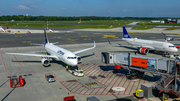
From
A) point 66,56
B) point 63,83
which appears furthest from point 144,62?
point 66,56

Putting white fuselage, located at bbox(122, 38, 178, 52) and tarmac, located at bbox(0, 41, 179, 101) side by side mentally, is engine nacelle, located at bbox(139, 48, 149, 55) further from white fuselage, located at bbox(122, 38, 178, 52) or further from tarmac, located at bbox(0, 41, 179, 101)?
tarmac, located at bbox(0, 41, 179, 101)

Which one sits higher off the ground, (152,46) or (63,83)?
(152,46)

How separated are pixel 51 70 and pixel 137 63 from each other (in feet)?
67.7

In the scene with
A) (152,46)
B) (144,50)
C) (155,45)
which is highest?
(155,45)

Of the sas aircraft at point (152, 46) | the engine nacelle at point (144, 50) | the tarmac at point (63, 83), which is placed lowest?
the tarmac at point (63, 83)

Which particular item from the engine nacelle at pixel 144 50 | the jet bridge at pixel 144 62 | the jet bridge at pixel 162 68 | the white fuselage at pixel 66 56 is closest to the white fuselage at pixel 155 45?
the engine nacelle at pixel 144 50

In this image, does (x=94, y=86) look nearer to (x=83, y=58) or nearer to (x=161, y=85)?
(x=161, y=85)

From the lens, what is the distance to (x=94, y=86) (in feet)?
105

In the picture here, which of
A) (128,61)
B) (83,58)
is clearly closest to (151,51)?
(83,58)

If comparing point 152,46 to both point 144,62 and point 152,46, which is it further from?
point 144,62

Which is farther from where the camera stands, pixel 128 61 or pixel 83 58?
pixel 83 58

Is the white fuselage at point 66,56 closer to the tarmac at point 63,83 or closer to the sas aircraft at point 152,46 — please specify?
the tarmac at point 63,83

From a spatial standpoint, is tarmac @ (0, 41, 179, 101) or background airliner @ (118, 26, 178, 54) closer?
tarmac @ (0, 41, 179, 101)

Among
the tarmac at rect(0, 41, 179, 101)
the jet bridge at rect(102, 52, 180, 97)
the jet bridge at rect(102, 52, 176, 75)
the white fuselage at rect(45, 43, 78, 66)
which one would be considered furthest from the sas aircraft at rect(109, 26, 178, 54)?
the white fuselage at rect(45, 43, 78, 66)
